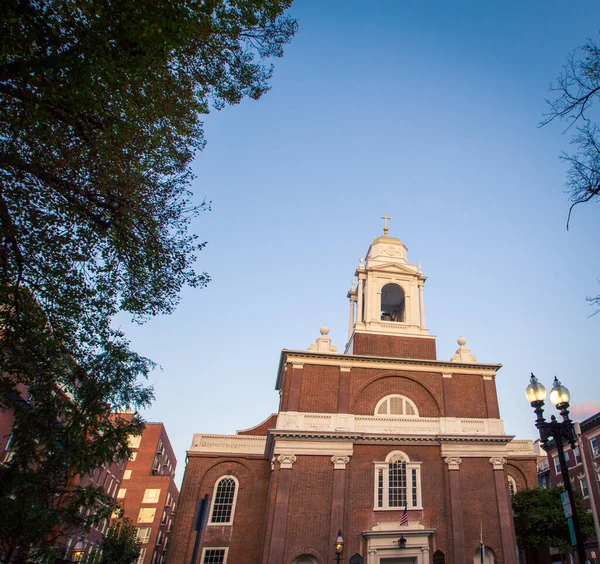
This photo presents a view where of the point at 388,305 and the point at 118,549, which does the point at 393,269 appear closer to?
the point at 388,305

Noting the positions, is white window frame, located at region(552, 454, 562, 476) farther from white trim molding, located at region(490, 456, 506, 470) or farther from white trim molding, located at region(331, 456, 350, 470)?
white trim molding, located at region(331, 456, 350, 470)

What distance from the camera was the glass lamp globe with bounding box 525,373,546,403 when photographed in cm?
1075

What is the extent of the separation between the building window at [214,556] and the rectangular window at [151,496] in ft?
139

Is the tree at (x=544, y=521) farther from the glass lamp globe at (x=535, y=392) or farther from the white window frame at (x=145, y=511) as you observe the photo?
the white window frame at (x=145, y=511)

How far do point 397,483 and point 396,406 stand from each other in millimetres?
4392

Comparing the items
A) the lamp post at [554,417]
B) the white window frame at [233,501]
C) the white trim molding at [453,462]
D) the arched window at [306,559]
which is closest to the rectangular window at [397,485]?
the white trim molding at [453,462]

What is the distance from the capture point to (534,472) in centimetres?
2838

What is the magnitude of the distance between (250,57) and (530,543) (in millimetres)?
28440

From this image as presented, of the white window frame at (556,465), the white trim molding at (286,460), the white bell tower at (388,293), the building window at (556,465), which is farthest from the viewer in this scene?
the building window at (556,465)

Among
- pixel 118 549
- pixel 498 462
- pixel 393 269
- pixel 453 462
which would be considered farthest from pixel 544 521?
pixel 118 549

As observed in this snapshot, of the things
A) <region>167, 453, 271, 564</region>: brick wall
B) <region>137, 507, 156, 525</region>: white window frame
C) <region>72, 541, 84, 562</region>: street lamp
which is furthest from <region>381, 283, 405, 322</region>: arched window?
<region>137, 507, 156, 525</region>: white window frame

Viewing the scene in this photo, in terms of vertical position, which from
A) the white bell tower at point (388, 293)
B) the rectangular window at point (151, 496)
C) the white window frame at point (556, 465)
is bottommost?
the rectangular window at point (151, 496)

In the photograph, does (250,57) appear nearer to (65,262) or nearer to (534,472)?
(65,262)

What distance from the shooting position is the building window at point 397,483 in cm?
2414
